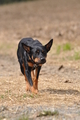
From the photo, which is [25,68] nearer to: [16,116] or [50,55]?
[16,116]

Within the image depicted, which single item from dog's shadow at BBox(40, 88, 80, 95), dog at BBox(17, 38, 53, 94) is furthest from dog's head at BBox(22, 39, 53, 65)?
dog's shadow at BBox(40, 88, 80, 95)

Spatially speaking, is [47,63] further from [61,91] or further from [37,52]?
[37,52]

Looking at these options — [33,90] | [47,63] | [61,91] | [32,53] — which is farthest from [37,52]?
[47,63]

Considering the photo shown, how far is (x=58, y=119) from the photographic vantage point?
255 inches

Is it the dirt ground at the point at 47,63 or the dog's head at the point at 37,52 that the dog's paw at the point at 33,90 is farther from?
the dog's head at the point at 37,52

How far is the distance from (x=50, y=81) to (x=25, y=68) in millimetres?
1574

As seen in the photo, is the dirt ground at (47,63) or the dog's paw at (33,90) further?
the dog's paw at (33,90)

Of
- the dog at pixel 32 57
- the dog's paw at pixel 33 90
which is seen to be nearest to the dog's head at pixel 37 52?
the dog at pixel 32 57

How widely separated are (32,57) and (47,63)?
225 inches

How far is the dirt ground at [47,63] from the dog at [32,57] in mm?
285

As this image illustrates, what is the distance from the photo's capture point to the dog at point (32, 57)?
8.27 meters

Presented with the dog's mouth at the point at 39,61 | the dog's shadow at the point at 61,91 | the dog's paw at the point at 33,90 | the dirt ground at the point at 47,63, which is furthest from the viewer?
the dog's shadow at the point at 61,91

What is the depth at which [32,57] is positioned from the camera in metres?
8.37

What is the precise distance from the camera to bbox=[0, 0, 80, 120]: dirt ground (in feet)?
24.4
